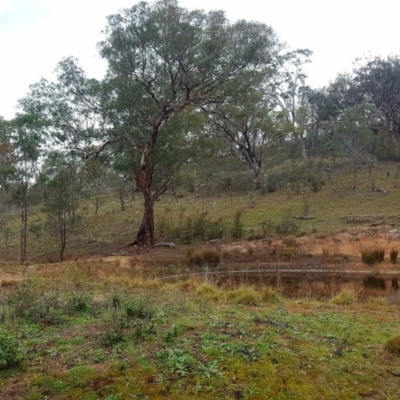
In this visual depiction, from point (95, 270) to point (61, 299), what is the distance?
743 cm

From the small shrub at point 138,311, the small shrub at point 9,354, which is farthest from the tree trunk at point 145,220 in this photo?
the small shrub at point 9,354

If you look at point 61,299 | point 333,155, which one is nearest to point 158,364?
point 61,299

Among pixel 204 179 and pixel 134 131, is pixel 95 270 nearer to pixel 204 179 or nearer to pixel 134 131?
pixel 134 131

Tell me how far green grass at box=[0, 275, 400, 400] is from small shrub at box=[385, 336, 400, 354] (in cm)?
1

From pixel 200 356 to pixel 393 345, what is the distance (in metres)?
2.65

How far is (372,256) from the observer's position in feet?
58.0

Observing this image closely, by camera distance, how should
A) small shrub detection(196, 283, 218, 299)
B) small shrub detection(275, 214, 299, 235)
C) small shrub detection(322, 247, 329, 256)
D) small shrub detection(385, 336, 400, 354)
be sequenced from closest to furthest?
1. small shrub detection(385, 336, 400, 354)
2. small shrub detection(196, 283, 218, 299)
3. small shrub detection(322, 247, 329, 256)
4. small shrub detection(275, 214, 299, 235)

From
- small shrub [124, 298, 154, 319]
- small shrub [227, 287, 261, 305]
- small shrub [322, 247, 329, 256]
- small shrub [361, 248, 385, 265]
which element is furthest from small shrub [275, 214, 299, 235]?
small shrub [124, 298, 154, 319]

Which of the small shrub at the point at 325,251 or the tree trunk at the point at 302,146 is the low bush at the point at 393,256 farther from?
the tree trunk at the point at 302,146

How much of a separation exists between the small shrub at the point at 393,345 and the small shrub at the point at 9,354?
4.58 metres

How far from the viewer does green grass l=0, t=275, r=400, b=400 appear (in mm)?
4773

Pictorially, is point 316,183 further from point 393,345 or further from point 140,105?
point 393,345

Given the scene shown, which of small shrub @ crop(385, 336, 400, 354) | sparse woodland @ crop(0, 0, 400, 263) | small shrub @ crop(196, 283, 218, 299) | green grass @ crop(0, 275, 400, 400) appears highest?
sparse woodland @ crop(0, 0, 400, 263)

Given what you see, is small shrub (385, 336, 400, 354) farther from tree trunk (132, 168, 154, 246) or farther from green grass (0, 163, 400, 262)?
tree trunk (132, 168, 154, 246)
